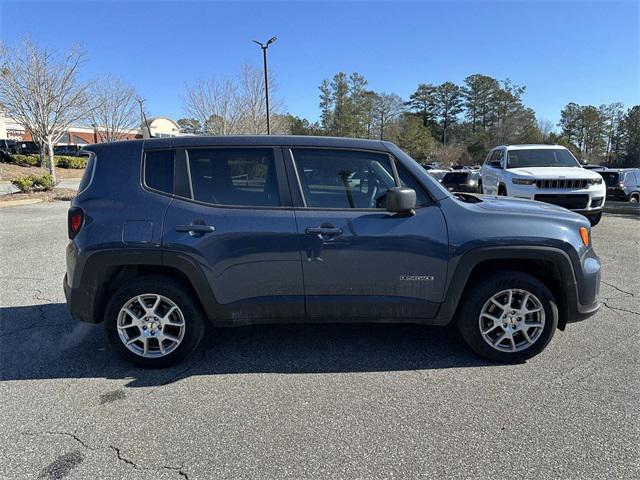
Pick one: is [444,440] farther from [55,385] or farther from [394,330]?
[55,385]

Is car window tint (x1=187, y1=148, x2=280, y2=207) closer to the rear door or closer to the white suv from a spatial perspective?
the rear door

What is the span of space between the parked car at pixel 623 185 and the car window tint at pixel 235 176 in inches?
824

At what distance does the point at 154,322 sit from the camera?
3277 millimetres

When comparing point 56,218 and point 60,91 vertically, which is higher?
point 60,91

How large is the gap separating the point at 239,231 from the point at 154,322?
1.02 meters

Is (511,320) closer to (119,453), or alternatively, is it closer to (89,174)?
(119,453)

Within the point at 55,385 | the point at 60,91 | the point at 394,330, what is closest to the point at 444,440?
the point at 394,330

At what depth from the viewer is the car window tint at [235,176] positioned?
324 centimetres

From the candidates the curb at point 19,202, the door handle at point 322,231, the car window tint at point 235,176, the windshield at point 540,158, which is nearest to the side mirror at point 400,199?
the door handle at point 322,231

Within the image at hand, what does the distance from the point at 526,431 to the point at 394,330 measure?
157 centimetres

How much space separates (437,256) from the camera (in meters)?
3.15

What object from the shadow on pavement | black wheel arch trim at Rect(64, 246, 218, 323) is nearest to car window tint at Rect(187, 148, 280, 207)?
black wheel arch trim at Rect(64, 246, 218, 323)

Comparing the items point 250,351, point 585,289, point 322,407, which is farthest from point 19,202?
point 585,289

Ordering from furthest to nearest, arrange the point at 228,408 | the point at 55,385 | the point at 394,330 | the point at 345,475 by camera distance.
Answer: the point at 394,330, the point at 55,385, the point at 228,408, the point at 345,475
